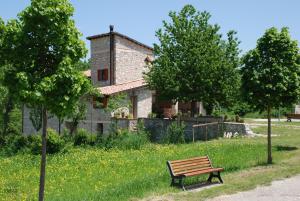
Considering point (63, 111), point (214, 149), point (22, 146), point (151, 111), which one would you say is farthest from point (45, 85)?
point (151, 111)

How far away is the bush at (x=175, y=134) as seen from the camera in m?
27.7

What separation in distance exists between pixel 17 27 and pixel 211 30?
961 inches

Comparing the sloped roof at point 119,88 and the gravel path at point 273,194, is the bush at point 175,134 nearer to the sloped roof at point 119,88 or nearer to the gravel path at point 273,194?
the sloped roof at point 119,88

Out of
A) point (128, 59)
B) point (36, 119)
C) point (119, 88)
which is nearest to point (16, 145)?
point (36, 119)

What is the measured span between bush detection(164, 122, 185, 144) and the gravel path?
14.9 metres

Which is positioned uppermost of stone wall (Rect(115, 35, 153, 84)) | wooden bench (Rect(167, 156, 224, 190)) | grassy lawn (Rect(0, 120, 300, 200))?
stone wall (Rect(115, 35, 153, 84))

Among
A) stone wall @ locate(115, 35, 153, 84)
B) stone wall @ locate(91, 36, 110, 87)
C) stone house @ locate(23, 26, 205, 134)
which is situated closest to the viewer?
stone house @ locate(23, 26, 205, 134)

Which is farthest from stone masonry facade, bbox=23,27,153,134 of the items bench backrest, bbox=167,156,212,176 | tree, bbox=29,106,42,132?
bench backrest, bbox=167,156,212,176

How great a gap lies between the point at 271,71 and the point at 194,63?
1345 centimetres

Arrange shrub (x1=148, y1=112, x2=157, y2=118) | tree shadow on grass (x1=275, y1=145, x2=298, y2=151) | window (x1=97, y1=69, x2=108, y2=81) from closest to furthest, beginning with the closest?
tree shadow on grass (x1=275, y1=145, x2=298, y2=151) → shrub (x1=148, y1=112, x2=157, y2=118) → window (x1=97, y1=69, x2=108, y2=81)

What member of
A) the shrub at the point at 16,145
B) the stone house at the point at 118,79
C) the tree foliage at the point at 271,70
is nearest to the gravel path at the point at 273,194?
the tree foliage at the point at 271,70

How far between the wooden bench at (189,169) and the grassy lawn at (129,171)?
409mm

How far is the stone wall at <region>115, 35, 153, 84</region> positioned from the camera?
3907 cm

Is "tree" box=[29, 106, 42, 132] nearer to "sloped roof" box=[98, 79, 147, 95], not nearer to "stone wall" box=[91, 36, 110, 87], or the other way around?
"sloped roof" box=[98, 79, 147, 95]
